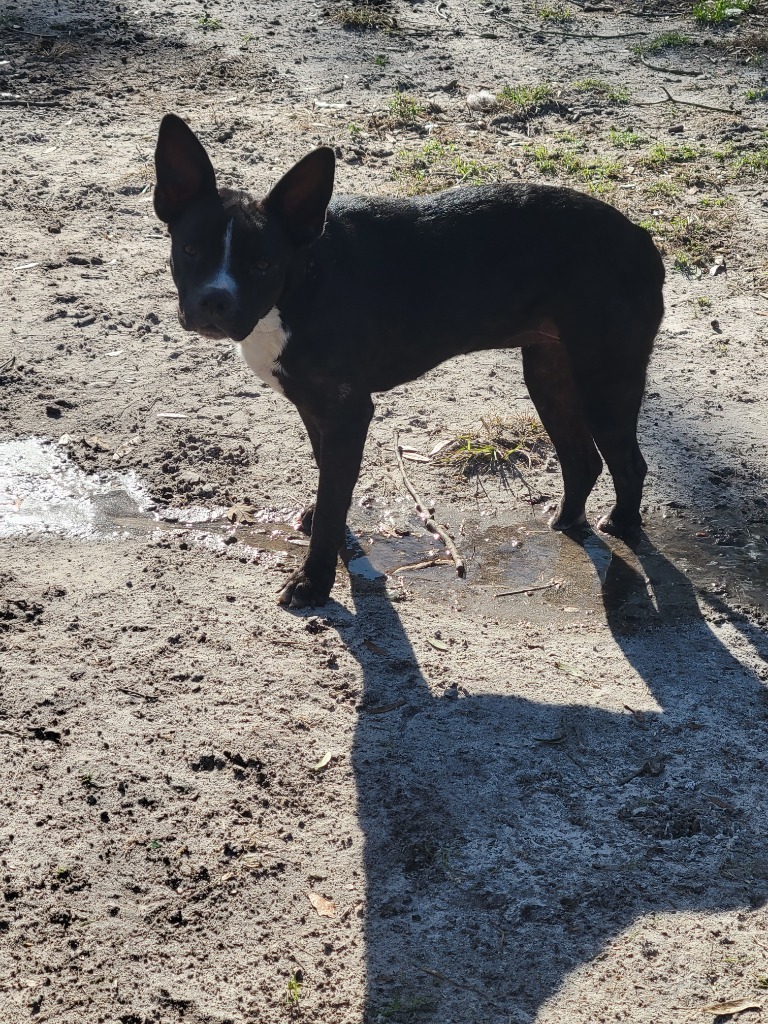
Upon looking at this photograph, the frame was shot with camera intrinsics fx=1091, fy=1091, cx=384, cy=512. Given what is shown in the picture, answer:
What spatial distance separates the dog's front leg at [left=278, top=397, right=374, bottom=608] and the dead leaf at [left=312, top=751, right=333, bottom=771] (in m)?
0.94

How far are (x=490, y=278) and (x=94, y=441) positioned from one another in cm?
249

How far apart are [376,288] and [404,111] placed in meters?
5.81

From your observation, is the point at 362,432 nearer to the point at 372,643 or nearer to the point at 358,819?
the point at 372,643

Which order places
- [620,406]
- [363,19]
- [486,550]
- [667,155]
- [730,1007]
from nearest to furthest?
1. [730,1007]
2. [620,406]
3. [486,550]
4. [667,155]
5. [363,19]

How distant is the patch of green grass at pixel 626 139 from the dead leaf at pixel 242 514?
216 inches

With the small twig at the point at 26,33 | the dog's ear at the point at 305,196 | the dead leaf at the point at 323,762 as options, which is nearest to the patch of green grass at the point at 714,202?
the dog's ear at the point at 305,196

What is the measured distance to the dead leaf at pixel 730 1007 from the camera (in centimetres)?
317

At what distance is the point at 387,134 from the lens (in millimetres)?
9383

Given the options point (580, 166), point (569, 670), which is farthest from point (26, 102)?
point (569, 670)

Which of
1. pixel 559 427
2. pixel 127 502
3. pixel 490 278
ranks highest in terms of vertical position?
pixel 490 278

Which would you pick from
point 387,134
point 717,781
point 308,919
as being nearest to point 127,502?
point 308,919

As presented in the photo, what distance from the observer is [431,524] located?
545 cm

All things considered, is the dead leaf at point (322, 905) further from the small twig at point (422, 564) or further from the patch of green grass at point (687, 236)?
the patch of green grass at point (687, 236)

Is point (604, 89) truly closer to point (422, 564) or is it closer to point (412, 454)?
point (412, 454)
